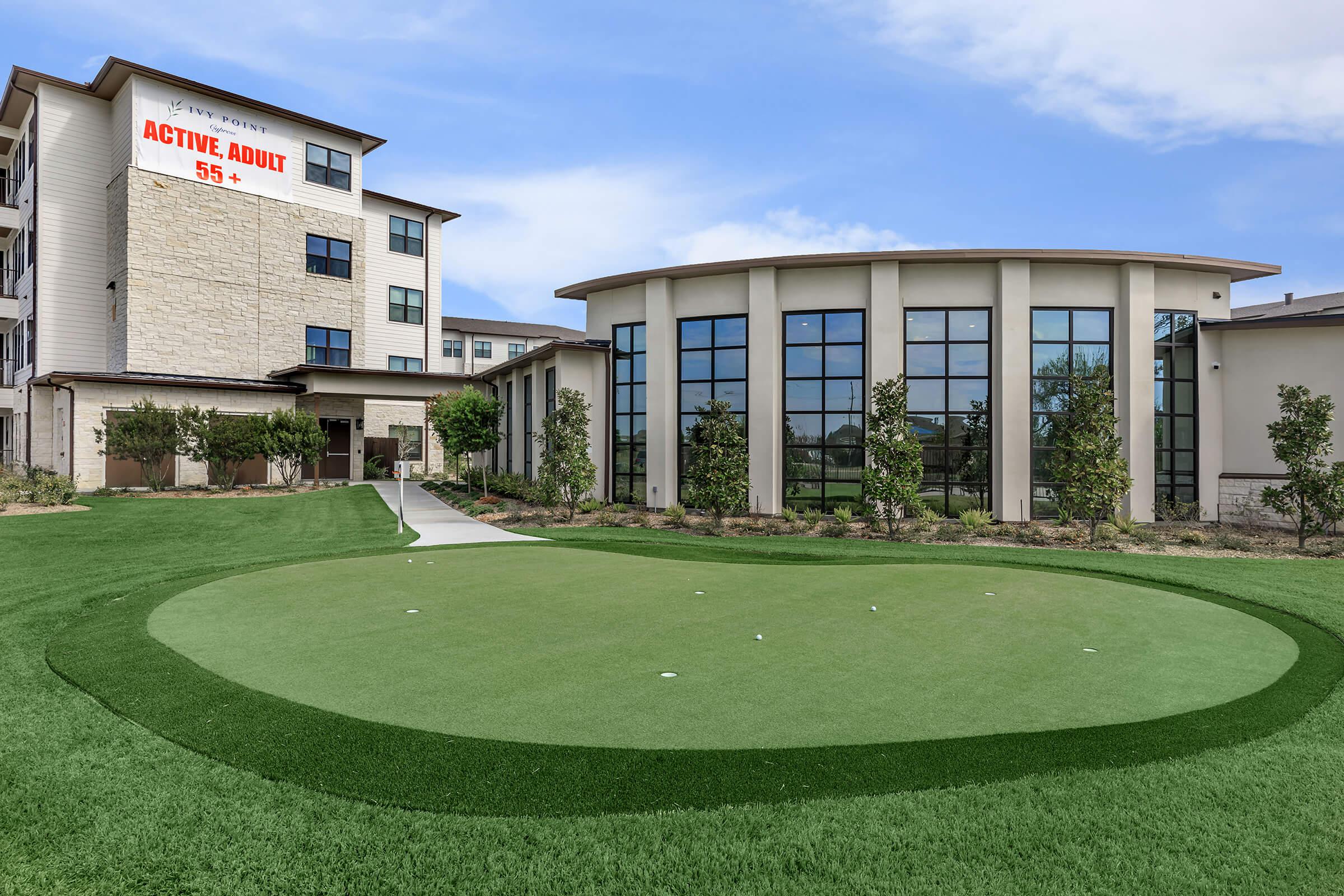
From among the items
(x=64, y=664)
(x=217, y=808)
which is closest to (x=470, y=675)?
(x=217, y=808)

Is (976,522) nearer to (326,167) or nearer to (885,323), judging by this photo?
(885,323)

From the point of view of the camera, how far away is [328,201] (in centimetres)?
2970

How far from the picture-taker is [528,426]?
25.0 m

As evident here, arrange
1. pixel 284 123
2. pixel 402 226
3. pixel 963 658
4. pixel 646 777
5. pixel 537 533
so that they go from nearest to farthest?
1. pixel 646 777
2. pixel 963 658
3. pixel 537 533
4. pixel 284 123
5. pixel 402 226

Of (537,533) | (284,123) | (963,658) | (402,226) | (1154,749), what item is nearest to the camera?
(1154,749)

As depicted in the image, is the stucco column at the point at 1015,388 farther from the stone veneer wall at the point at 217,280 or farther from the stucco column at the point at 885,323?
the stone veneer wall at the point at 217,280

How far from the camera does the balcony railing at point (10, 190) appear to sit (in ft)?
97.4

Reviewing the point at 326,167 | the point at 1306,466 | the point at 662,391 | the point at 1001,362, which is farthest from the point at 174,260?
the point at 1306,466

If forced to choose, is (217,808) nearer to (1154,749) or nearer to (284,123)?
(1154,749)

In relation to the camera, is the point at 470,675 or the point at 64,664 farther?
the point at 64,664

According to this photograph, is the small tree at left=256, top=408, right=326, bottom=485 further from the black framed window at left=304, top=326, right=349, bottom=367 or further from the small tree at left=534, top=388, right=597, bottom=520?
the small tree at left=534, top=388, right=597, bottom=520

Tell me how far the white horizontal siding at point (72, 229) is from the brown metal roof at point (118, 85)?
1.68 feet

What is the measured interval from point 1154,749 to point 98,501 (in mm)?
24458

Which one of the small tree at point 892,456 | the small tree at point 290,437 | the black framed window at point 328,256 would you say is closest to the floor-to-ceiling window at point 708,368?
the small tree at point 892,456
